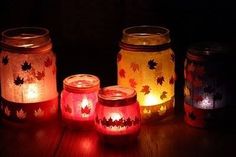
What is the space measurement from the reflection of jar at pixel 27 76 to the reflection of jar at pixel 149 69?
27 centimetres

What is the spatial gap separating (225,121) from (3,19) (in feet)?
3.26

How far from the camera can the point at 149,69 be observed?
5.63ft

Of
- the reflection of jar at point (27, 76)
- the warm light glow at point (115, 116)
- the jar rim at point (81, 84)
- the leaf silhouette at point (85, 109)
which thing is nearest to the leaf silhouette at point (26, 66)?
the reflection of jar at point (27, 76)

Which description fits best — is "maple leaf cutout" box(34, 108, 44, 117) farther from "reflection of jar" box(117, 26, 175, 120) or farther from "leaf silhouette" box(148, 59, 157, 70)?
"leaf silhouette" box(148, 59, 157, 70)

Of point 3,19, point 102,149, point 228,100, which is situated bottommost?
point 102,149

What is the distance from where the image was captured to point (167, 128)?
67.8 inches

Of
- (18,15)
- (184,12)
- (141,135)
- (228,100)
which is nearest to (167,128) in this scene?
(141,135)

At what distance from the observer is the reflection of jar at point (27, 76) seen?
170cm

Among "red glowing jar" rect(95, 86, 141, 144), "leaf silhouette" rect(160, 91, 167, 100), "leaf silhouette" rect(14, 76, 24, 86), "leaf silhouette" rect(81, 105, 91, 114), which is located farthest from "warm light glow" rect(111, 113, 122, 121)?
"leaf silhouette" rect(14, 76, 24, 86)

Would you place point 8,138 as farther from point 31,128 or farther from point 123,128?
point 123,128

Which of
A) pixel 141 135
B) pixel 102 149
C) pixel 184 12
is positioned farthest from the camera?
pixel 184 12

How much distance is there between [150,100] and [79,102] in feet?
0.85

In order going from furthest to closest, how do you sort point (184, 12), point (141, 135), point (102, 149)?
point (184, 12) < point (141, 135) < point (102, 149)

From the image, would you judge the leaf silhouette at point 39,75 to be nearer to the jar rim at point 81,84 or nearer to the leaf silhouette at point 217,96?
the jar rim at point 81,84
